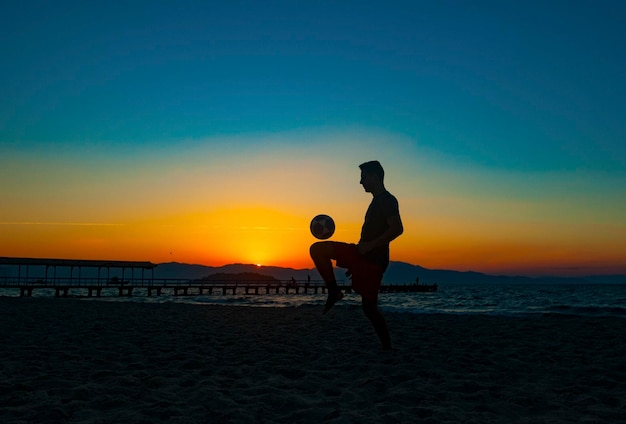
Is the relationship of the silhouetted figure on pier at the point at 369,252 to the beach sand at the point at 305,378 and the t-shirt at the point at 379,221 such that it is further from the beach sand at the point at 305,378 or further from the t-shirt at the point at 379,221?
the beach sand at the point at 305,378

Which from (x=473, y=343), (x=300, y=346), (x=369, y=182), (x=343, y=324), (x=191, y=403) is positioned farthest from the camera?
(x=343, y=324)

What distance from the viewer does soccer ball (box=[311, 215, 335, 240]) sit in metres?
6.50

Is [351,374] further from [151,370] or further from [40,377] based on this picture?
[40,377]

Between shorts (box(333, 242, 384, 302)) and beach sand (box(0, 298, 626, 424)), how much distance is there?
97 centimetres

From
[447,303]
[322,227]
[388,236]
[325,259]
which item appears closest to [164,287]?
[447,303]

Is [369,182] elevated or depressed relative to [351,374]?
elevated

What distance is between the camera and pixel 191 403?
4414mm

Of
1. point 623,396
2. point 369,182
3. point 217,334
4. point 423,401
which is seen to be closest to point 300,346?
point 217,334

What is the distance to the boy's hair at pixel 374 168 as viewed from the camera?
21.4 ft

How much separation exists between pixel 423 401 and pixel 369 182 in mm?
2830

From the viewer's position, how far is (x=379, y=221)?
20.7 ft

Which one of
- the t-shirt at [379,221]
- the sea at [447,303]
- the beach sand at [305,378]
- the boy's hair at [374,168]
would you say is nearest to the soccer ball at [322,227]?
the t-shirt at [379,221]

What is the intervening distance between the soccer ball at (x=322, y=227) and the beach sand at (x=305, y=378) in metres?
1.60

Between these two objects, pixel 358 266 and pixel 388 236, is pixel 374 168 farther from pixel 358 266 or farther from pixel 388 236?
pixel 358 266
